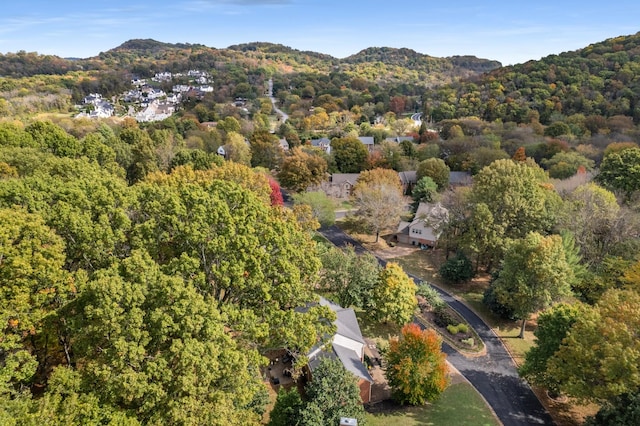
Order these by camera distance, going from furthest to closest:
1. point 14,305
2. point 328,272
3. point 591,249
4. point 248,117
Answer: point 248,117 < point 591,249 < point 328,272 < point 14,305

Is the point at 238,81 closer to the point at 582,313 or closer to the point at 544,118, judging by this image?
the point at 544,118

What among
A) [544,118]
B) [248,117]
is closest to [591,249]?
[544,118]

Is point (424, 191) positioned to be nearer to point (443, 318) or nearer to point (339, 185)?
point (339, 185)

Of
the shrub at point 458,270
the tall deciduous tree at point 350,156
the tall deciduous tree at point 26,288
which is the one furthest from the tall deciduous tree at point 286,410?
the tall deciduous tree at point 350,156

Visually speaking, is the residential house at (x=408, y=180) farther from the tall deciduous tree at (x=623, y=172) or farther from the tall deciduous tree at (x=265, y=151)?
the tall deciduous tree at (x=623, y=172)

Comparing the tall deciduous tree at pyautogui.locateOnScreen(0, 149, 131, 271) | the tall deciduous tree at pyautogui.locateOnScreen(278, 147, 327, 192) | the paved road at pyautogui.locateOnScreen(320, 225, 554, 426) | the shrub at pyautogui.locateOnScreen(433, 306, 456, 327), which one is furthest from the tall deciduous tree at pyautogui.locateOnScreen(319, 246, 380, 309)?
the tall deciduous tree at pyautogui.locateOnScreen(278, 147, 327, 192)

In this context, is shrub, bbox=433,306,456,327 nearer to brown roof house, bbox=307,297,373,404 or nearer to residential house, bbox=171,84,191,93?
brown roof house, bbox=307,297,373,404
